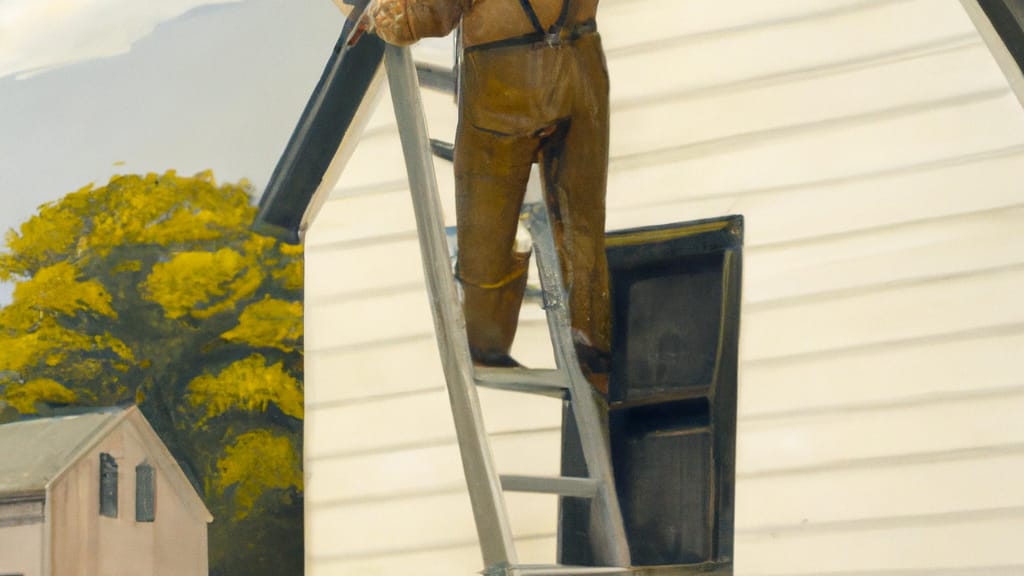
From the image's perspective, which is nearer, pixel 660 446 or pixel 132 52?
pixel 660 446

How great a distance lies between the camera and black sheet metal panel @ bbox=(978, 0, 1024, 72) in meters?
1.76

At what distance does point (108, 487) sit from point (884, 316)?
158cm

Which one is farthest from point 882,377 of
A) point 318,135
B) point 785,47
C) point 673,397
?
point 318,135

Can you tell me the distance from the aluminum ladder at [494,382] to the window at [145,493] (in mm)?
1139

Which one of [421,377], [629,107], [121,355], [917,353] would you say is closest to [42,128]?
[121,355]

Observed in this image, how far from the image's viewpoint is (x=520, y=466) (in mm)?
2201

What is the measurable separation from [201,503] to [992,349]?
6.11 ft

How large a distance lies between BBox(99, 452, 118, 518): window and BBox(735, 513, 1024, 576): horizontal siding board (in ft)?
4.23

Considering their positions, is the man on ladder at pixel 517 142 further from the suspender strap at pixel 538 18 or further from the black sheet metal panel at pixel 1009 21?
the black sheet metal panel at pixel 1009 21

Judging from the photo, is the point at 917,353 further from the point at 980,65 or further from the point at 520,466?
the point at 520,466

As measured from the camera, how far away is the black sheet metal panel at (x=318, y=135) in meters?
2.28

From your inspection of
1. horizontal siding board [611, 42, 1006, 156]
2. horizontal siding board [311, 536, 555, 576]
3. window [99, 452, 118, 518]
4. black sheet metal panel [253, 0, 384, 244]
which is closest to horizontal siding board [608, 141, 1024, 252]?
horizontal siding board [611, 42, 1006, 156]

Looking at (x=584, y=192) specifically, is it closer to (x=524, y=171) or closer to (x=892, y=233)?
(x=524, y=171)

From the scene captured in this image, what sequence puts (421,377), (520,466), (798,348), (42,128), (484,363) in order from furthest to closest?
(42,128)
(421,377)
(520,466)
(798,348)
(484,363)
